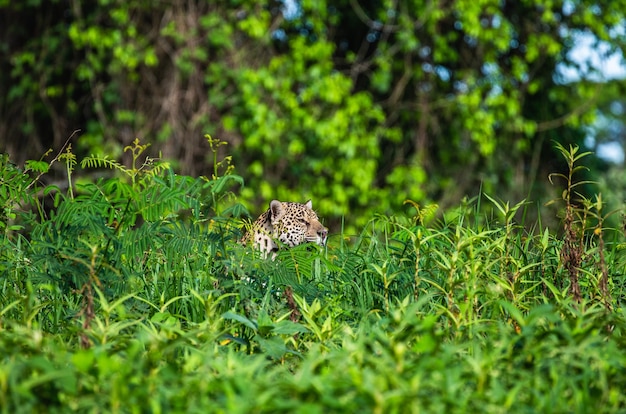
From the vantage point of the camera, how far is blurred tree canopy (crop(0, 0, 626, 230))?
12.4 meters

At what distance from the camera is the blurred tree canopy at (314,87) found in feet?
40.7

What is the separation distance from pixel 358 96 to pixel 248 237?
259 inches

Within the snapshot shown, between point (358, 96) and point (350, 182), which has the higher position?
point (358, 96)

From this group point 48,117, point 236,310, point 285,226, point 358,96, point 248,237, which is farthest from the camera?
point 48,117

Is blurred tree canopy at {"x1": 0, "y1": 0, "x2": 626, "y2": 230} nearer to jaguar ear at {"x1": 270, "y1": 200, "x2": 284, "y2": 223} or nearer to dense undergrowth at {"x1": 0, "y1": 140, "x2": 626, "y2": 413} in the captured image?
jaguar ear at {"x1": 270, "y1": 200, "x2": 284, "y2": 223}

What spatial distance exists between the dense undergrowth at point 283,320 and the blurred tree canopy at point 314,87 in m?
6.62

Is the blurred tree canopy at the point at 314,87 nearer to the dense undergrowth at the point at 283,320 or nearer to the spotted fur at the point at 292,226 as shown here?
the spotted fur at the point at 292,226

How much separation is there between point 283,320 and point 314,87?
8.36 m

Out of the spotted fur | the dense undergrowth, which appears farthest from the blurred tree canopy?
the dense undergrowth

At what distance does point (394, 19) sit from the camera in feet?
42.3

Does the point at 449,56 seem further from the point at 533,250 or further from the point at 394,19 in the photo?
the point at 533,250

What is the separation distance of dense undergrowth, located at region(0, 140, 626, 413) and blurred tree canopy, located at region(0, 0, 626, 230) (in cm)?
662

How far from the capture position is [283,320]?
411 centimetres

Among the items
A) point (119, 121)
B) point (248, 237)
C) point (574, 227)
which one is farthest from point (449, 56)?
point (574, 227)
